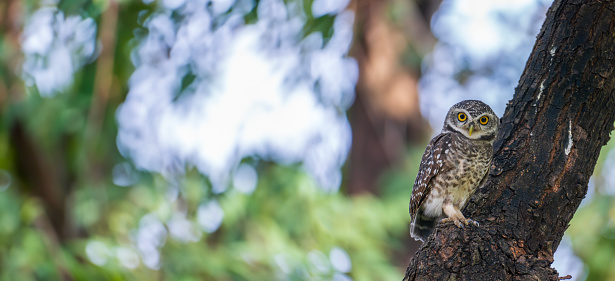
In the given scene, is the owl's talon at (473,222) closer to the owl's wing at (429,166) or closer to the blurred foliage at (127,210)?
the owl's wing at (429,166)

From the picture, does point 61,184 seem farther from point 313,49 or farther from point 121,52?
point 313,49

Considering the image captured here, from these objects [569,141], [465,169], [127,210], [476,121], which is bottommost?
[569,141]

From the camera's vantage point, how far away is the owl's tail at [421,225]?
4.06 m

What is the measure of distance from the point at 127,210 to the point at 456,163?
454 cm

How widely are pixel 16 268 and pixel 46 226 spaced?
2.39ft

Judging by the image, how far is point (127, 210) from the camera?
7.36m

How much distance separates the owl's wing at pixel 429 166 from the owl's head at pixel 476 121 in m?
0.11

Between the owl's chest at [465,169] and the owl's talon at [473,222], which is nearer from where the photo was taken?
the owl's talon at [473,222]

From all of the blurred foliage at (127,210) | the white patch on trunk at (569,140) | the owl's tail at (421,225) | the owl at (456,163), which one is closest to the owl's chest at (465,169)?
the owl at (456,163)

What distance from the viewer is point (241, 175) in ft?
25.1

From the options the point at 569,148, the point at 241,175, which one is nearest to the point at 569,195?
the point at 569,148

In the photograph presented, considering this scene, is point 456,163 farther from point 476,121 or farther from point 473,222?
point 473,222

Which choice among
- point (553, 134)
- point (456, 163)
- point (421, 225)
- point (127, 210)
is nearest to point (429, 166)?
point (456, 163)

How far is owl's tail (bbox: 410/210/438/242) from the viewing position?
4.06 meters
